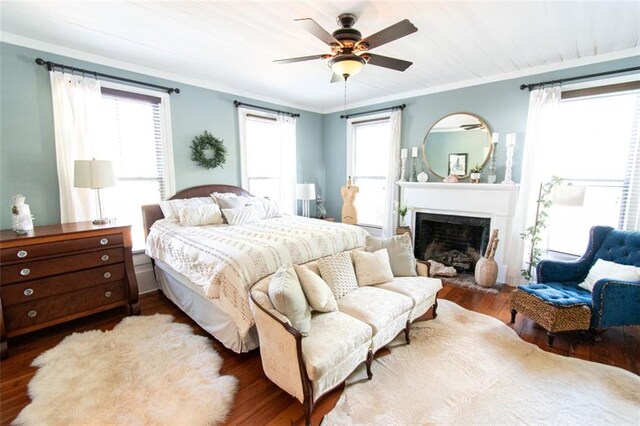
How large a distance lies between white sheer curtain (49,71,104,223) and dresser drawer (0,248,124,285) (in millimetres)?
→ 692

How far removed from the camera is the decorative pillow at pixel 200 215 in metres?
3.42

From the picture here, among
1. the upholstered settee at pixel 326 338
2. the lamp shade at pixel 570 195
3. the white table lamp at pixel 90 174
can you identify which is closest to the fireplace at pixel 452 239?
the lamp shade at pixel 570 195

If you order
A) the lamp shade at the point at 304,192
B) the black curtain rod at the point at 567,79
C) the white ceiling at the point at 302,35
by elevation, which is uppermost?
the white ceiling at the point at 302,35

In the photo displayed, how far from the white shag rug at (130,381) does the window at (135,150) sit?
4.90ft

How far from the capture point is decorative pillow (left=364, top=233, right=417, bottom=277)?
116 inches

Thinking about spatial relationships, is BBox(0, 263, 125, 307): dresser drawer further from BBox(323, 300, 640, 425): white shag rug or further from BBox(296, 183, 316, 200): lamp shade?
BBox(296, 183, 316, 200): lamp shade

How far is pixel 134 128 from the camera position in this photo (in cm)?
357

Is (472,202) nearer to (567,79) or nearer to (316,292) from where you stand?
(567,79)

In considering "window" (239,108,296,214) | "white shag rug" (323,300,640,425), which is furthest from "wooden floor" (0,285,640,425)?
"window" (239,108,296,214)

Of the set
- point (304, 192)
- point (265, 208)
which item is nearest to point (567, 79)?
point (304, 192)

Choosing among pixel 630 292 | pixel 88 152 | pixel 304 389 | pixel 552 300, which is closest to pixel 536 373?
pixel 552 300

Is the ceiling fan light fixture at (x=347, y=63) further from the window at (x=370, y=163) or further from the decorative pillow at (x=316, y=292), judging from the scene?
the window at (x=370, y=163)

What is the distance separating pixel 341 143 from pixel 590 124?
359 centimetres

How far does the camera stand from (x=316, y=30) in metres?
1.96
